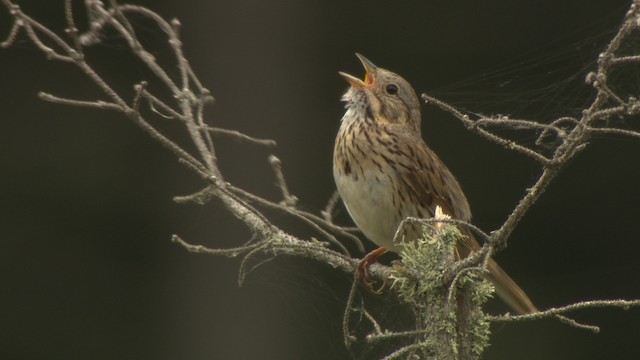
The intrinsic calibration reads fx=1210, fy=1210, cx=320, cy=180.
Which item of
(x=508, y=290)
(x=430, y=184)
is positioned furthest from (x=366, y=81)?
(x=508, y=290)

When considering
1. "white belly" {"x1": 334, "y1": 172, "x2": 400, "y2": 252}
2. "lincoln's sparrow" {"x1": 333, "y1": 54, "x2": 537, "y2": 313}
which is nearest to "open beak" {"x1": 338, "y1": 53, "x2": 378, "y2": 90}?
"lincoln's sparrow" {"x1": 333, "y1": 54, "x2": 537, "y2": 313}

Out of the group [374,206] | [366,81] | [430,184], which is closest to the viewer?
[374,206]

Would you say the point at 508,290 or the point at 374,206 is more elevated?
the point at 374,206

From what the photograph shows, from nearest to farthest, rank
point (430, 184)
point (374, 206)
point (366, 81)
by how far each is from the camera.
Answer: point (374, 206)
point (430, 184)
point (366, 81)

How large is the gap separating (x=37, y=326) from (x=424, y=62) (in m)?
2.22

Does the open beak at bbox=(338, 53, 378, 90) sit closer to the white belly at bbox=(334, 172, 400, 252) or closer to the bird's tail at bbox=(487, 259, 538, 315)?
the white belly at bbox=(334, 172, 400, 252)

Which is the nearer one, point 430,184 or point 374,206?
point 374,206

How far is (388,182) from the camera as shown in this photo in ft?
10.5

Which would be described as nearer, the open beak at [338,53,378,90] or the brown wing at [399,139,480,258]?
the brown wing at [399,139,480,258]

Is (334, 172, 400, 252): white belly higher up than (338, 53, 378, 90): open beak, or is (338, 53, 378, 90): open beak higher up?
(338, 53, 378, 90): open beak

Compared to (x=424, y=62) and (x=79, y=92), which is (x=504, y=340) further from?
(x=79, y=92)

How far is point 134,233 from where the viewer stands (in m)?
5.71

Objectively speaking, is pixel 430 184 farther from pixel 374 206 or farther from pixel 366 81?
pixel 366 81

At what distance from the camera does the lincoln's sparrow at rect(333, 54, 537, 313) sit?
125 inches
